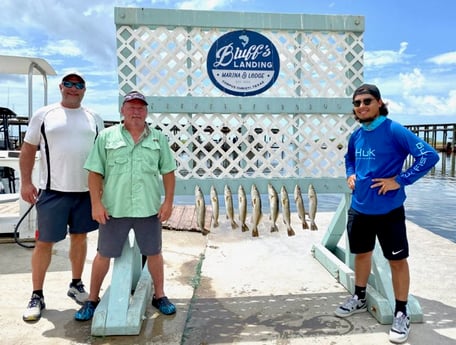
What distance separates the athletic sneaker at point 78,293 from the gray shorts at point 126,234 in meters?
0.70

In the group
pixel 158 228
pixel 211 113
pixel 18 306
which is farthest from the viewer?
pixel 211 113

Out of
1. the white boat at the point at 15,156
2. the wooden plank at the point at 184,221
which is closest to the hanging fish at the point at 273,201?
the wooden plank at the point at 184,221

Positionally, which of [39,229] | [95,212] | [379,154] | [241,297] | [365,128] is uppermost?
[365,128]

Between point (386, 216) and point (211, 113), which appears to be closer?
point (386, 216)

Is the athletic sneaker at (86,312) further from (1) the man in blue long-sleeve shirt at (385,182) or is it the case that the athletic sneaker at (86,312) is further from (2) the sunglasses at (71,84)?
(1) the man in blue long-sleeve shirt at (385,182)

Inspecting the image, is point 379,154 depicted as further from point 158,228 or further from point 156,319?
point 156,319

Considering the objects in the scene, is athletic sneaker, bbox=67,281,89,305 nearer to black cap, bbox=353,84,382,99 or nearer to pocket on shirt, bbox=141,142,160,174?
pocket on shirt, bbox=141,142,160,174

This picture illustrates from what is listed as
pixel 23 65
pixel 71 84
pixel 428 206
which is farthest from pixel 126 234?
pixel 428 206

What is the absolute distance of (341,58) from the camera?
3.82m

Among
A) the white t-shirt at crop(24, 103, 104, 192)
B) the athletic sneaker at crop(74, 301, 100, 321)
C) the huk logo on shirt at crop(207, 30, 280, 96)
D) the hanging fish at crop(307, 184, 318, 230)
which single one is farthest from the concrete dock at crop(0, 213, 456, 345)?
the huk logo on shirt at crop(207, 30, 280, 96)

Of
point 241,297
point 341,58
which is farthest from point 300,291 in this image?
point 341,58

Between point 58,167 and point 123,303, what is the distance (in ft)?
3.98

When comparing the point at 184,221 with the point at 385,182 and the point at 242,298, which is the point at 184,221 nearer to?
the point at 242,298

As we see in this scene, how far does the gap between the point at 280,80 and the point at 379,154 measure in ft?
4.39
